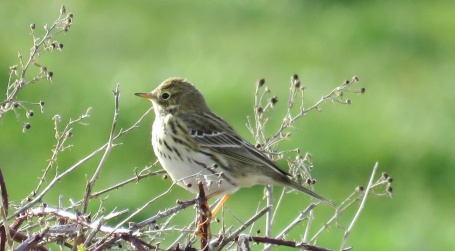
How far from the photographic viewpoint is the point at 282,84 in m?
14.2

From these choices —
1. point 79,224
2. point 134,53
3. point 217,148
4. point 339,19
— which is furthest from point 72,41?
point 79,224

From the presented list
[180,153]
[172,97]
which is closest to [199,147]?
[180,153]

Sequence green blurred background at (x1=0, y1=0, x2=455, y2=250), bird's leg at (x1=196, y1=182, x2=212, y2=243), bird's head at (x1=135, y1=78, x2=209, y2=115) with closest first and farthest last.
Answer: bird's leg at (x1=196, y1=182, x2=212, y2=243) < bird's head at (x1=135, y1=78, x2=209, y2=115) < green blurred background at (x1=0, y1=0, x2=455, y2=250)

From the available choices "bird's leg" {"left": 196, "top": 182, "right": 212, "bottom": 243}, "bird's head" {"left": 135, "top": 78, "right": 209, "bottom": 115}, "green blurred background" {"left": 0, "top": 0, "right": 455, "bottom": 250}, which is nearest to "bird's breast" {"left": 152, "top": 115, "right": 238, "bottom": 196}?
"bird's head" {"left": 135, "top": 78, "right": 209, "bottom": 115}

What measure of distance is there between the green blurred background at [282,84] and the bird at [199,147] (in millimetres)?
3789

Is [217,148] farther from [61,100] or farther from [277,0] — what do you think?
[277,0]

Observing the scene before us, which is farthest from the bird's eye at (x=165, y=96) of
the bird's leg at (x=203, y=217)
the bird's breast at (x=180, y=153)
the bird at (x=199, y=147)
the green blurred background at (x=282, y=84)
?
the green blurred background at (x=282, y=84)

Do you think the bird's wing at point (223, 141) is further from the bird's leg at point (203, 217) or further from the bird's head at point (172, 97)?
the bird's leg at point (203, 217)

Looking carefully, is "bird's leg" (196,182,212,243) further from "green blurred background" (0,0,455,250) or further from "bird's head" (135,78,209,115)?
"green blurred background" (0,0,455,250)

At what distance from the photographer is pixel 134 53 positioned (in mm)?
15789

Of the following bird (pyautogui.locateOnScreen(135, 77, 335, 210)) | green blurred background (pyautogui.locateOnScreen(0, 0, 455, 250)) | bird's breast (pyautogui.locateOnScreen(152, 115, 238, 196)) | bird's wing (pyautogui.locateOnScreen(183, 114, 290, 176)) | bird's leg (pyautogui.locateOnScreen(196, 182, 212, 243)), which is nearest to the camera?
bird's leg (pyautogui.locateOnScreen(196, 182, 212, 243))

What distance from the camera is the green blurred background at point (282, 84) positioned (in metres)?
12.0

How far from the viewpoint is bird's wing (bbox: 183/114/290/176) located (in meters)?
6.97

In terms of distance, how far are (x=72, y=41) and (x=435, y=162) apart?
562 centimetres
